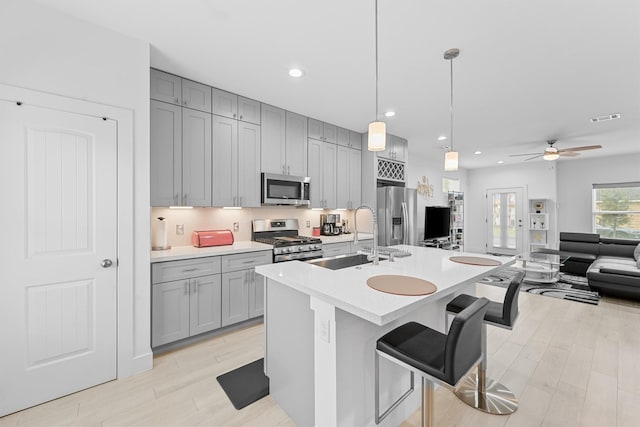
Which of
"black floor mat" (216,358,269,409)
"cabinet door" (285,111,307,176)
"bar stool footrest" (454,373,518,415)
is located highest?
"cabinet door" (285,111,307,176)

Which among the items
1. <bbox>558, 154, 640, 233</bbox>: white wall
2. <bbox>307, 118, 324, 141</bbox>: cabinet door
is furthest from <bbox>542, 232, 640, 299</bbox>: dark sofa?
<bbox>307, 118, 324, 141</bbox>: cabinet door

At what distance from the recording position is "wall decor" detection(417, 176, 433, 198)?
689 centimetres

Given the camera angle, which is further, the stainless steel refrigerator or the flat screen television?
the flat screen television

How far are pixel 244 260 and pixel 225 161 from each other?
1152 millimetres

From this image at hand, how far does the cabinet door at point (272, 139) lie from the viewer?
3.46 metres

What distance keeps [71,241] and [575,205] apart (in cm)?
979

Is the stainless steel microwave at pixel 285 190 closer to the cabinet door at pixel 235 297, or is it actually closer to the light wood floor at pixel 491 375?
the cabinet door at pixel 235 297

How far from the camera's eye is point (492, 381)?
6.93 ft

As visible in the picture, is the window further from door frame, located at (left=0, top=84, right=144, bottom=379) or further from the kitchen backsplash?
door frame, located at (left=0, top=84, right=144, bottom=379)

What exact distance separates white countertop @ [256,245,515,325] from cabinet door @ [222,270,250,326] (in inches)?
47.6

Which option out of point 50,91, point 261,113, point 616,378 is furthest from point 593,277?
point 50,91

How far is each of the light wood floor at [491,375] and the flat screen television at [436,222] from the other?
3290 mm

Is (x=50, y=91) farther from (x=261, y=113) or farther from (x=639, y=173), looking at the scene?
(x=639, y=173)

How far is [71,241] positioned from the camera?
1.96 m
